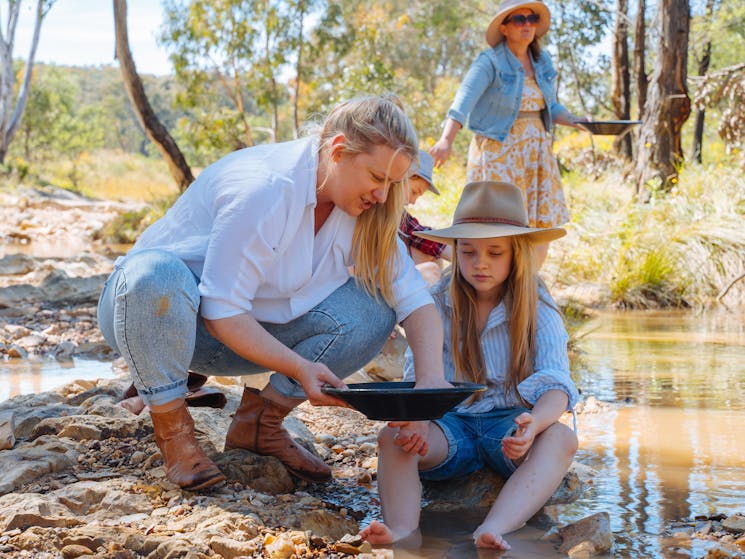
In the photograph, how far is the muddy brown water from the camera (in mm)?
2377

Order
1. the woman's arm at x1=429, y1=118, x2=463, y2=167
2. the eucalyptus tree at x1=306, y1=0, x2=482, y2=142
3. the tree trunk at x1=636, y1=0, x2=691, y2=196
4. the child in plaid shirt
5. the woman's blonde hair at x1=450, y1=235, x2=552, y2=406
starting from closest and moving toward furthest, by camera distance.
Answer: the woman's blonde hair at x1=450, y1=235, x2=552, y2=406
the child in plaid shirt
the woman's arm at x1=429, y1=118, x2=463, y2=167
the tree trunk at x1=636, y1=0, x2=691, y2=196
the eucalyptus tree at x1=306, y1=0, x2=482, y2=142

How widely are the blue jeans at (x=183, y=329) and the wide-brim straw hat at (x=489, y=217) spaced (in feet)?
1.15

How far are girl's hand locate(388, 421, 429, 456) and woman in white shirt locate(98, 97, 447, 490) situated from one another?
0.38 feet

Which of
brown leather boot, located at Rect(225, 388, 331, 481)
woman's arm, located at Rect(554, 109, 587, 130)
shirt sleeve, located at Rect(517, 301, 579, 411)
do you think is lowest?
brown leather boot, located at Rect(225, 388, 331, 481)

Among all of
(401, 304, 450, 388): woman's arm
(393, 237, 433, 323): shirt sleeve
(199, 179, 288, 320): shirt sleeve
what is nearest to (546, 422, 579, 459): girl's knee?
(401, 304, 450, 388): woman's arm

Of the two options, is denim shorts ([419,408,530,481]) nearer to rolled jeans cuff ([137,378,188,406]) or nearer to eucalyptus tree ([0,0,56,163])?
rolled jeans cuff ([137,378,188,406])

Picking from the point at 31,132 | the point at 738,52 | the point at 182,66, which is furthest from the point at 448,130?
the point at 31,132

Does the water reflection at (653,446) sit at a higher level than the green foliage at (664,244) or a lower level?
lower

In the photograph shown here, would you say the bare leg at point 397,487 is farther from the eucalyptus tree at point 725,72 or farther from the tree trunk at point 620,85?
the tree trunk at point 620,85

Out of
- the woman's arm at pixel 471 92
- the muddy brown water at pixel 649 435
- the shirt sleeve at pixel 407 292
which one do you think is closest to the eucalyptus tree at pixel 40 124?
the muddy brown water at pixel 649 435

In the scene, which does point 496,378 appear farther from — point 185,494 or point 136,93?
point 136,93

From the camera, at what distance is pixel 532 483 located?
7.98 feet

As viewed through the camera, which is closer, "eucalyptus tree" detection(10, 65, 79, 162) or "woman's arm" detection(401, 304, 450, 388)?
"woman's arm" detection(401, 304, 450, 388)

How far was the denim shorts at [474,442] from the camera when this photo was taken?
2.68 m
